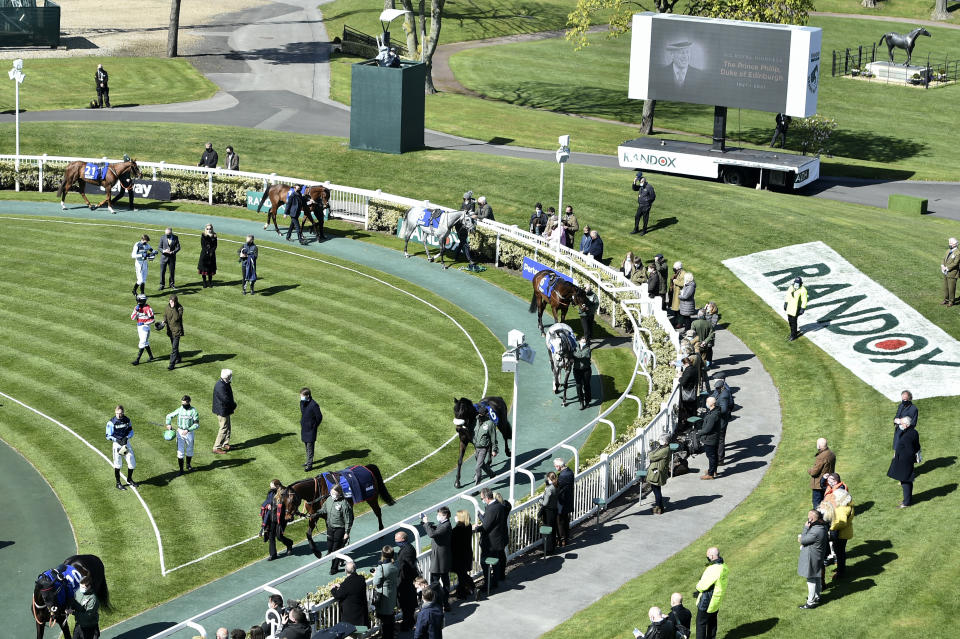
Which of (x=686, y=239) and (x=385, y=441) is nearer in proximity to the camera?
(x=385, y=441)

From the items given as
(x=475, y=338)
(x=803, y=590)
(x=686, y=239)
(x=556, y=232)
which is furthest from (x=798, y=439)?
(x=686, y=239)

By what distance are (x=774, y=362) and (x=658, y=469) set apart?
363 inches

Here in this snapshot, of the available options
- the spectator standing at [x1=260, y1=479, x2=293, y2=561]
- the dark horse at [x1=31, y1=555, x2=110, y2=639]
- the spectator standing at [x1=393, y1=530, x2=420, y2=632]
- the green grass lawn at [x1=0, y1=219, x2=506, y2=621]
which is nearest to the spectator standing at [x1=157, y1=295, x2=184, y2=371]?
the green grass lawn at [x1=0, y1=219, x2=506, y2=621]

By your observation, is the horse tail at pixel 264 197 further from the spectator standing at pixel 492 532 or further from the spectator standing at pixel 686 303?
the spectator standing at pixel 492 532

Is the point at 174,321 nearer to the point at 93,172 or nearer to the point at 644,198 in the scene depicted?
the point at 93,172

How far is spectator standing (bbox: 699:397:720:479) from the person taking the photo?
70.6 feet

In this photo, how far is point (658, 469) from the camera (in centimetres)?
2038

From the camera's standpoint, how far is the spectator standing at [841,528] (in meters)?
17.4

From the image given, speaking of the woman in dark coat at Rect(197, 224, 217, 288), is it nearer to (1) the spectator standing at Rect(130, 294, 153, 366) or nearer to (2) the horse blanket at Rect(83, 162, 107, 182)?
(1) the spectator standing at Rect(130, 294, 153, 366)

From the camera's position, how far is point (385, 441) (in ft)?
78.2

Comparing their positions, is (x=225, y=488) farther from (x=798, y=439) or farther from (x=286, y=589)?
(x=798, y=439)

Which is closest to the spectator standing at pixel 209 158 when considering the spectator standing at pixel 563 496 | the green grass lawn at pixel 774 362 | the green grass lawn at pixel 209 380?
the green grass lawn at pixel 774 362

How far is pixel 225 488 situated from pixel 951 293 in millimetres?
19028

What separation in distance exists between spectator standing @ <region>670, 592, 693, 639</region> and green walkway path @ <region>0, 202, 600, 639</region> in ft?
17.8
